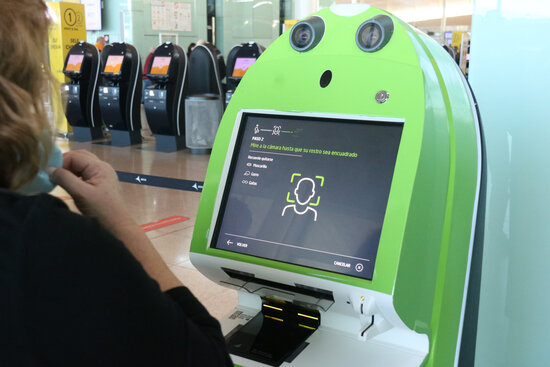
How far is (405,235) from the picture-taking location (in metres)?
1.06

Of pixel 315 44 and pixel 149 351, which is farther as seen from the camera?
pixel 315 44

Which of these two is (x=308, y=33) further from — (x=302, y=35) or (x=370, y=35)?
(x=370, y=35)

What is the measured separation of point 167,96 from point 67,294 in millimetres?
7850

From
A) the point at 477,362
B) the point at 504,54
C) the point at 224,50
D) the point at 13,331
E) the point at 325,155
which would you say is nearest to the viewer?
the point at 13,331

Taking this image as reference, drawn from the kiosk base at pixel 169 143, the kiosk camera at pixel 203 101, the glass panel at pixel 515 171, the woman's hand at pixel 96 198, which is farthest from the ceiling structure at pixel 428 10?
the woman's hand at pixel 96 198

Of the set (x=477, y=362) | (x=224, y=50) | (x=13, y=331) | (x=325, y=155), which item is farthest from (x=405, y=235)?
(x=224, y=50)

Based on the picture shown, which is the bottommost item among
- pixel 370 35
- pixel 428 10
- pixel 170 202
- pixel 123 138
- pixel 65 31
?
pixel 170 202

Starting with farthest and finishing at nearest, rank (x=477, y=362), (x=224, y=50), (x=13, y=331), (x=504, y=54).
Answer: (x=224, y=50) → (x=477, y=362) → (x=504, y=54) → (x=13, y=331)

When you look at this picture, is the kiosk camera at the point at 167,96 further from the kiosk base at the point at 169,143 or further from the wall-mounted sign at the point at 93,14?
the wall-mounted sign at the point at 93,14

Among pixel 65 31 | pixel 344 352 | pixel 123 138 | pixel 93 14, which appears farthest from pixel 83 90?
pixel 344 352

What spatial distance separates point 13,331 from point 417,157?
0.73 metres

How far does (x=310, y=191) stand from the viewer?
1198 mm

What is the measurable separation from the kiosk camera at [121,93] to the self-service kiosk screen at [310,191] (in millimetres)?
7684

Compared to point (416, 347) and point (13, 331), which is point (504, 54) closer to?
point (416, 347)
